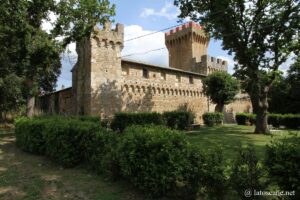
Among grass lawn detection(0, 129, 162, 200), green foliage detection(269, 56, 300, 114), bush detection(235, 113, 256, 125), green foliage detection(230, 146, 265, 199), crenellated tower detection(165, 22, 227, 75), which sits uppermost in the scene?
crenellated tower detection(165, 22, 227, 75)

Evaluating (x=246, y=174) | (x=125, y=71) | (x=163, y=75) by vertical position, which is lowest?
(x=246, y=174)

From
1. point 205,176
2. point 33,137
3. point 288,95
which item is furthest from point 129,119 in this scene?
point 288,95

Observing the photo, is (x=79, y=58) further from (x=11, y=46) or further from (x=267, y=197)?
(x=267, y=197)

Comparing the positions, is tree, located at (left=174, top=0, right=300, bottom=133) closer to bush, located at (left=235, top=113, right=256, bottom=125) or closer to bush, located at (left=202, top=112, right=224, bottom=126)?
bush, located at (left=202, top=112, right=224, bottom=126)

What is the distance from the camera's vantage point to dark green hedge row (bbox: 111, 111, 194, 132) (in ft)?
58.4

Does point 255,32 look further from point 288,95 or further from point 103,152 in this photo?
point 288,95

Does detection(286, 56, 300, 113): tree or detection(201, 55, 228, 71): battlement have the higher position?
detection(201, 55, 228, 71): battlement

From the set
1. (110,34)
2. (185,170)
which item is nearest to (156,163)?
(185,170)

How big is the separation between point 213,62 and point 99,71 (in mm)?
22324

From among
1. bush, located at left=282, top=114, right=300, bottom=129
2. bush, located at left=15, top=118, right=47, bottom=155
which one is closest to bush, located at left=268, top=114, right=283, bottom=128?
bush, located at left=282, top=114, right=300, bottom=129

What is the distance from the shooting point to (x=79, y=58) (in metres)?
23.5

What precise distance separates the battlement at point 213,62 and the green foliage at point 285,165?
3387 cm

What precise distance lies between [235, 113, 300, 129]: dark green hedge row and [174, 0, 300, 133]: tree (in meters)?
11.0

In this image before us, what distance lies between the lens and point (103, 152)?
7.41m
